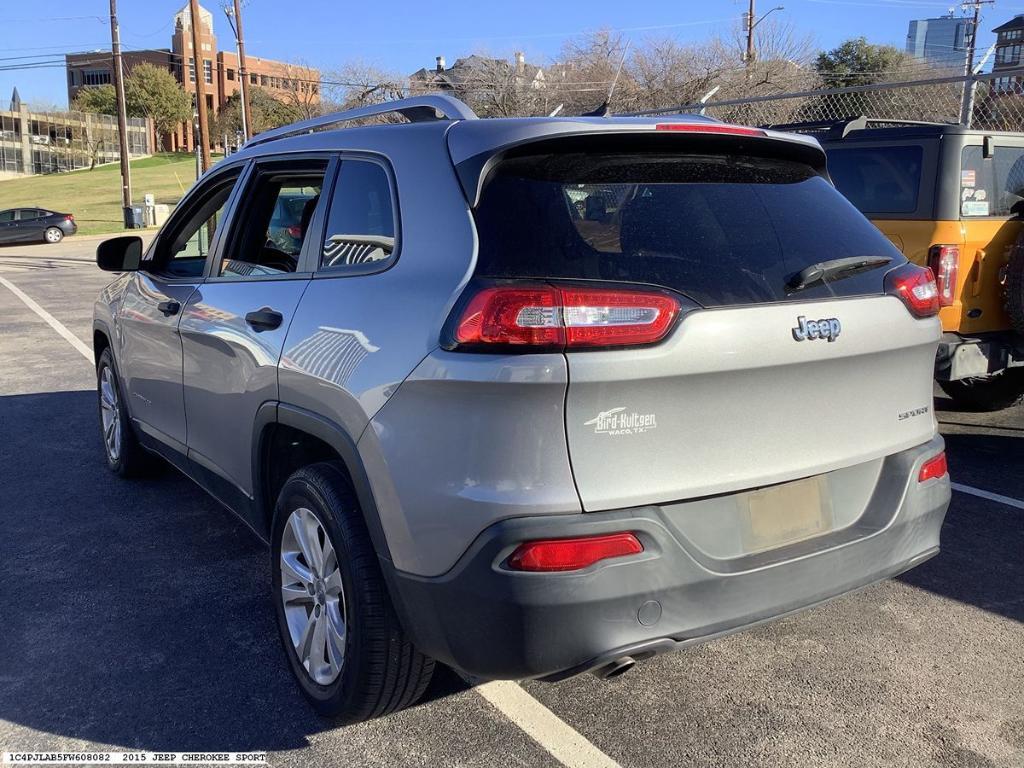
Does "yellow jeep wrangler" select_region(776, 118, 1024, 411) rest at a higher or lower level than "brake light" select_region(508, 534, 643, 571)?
higher

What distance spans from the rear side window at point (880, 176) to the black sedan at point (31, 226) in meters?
32.5

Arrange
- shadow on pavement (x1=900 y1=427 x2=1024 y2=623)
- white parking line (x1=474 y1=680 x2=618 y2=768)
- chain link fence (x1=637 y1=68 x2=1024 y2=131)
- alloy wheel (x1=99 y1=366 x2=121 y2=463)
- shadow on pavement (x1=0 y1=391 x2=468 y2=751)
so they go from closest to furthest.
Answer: white parking line (x1=474 y1=680 x2=618 y2=768) < shadow on pavement (x1=0 y1=391 x2=468 y2=751) < shadow on pavement (x1=900 y1=427 x2=1024 y2=623) < alloy wheel (x1=99 y1=366 x2=121 y2=463) < chain link fence (x1=637 y1=68 x2=1024 y2=131)

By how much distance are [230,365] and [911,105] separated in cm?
1577

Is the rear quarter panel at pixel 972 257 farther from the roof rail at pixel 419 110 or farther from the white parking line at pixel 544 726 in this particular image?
the white parking line at pixel 544 726

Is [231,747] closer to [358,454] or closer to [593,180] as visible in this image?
[358,454]

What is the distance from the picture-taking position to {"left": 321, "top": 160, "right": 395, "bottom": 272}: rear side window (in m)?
2.94

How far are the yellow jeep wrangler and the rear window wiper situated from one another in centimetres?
308

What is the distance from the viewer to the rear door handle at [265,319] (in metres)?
3.29

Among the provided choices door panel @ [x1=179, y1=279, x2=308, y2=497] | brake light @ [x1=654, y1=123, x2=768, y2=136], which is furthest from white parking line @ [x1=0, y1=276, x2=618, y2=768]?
brake light @ [x1=654, y1=123, x2=768, y2=136]

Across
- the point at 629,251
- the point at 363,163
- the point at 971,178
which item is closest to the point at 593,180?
the point at 629,251

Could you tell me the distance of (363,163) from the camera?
10.4ft

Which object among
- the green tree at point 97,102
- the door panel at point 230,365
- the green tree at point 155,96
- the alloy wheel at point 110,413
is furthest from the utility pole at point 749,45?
the green tree at point 97,102

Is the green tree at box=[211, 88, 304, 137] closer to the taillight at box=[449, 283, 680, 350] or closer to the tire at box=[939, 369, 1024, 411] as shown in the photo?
the tire at box=[939, 369, 1024, 411]

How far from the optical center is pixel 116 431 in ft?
18.4
